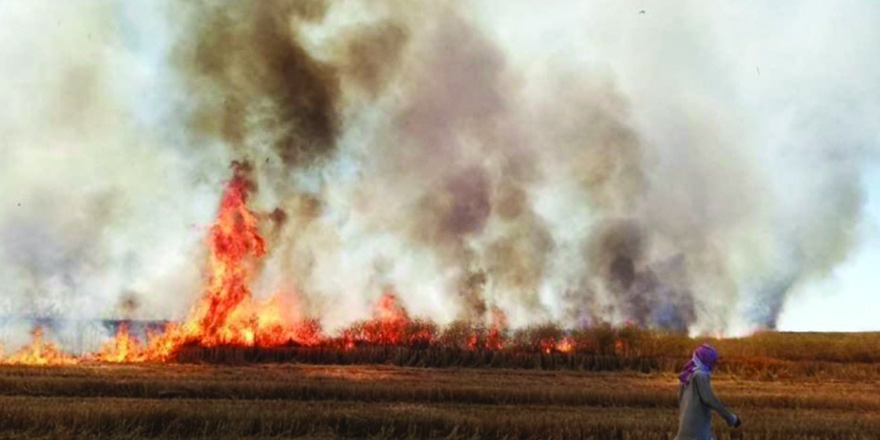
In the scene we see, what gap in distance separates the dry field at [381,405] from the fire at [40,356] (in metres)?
2.56

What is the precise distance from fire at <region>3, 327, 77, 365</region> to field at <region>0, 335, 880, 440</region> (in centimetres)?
192

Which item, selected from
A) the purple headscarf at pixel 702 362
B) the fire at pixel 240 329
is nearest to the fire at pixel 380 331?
the fire at pixel 240 329

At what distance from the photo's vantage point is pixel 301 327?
38688 millimetres

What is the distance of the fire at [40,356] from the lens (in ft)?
95.3

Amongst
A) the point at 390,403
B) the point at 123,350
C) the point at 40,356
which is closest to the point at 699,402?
the point at 390,403

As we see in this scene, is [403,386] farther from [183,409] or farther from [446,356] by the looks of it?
[446,356]

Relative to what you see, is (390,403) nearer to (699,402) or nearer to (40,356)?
(699,402)

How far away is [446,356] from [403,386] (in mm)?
14392

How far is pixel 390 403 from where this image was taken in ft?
66.3

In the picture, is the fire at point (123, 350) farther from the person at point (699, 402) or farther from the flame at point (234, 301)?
the person at point (699, 402)

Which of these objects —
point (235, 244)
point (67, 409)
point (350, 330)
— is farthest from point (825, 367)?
point (67, 409)

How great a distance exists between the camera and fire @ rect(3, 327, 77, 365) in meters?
29.0

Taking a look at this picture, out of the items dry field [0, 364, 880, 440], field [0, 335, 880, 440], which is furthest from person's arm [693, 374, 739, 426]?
field [0, 335, 880, 440]

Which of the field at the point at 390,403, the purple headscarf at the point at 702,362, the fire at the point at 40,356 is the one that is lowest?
the field at the point at 390,403
